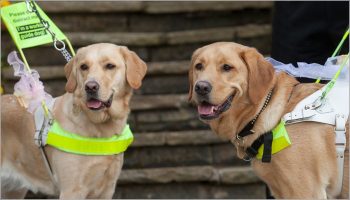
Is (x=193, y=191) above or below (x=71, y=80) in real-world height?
below

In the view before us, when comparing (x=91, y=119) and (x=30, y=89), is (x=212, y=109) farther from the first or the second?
(x=30, y=89)

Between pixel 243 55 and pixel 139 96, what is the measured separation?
7.89 feet

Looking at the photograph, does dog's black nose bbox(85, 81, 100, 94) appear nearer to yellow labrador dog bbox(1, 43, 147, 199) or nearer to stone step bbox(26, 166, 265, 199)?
yellow labrador dog bbox(1, 43, 147, 199)

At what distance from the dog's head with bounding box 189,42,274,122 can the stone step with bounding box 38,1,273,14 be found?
2.45m

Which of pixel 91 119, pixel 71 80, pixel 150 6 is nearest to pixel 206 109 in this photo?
pixel 91 119

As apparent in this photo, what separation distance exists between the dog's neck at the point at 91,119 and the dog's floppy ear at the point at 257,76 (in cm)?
94

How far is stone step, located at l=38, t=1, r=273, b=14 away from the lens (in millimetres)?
6270

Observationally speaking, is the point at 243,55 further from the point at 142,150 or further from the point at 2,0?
the point at 142,150

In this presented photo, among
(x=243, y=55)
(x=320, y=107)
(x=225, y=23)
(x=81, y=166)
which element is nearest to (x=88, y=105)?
(x=81, y=166)

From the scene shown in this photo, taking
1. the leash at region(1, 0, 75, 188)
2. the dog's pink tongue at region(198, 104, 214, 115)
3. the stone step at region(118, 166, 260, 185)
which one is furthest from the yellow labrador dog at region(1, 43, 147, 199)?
the stone step at region(118, 166, 260, 185)

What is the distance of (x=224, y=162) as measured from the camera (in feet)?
20.2

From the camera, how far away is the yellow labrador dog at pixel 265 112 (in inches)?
151

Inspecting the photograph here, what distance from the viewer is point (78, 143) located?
4355 mm

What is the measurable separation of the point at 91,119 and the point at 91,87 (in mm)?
297
